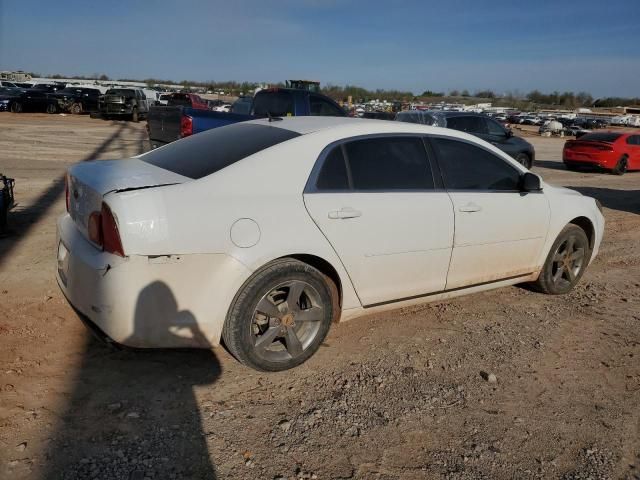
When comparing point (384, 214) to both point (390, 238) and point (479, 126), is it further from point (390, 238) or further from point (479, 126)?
point (479, 126)

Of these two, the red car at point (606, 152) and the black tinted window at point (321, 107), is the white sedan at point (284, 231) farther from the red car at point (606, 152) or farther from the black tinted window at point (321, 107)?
the red car at point (606, 152)

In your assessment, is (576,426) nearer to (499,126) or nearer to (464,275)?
(464,275)

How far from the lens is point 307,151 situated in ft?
11.5

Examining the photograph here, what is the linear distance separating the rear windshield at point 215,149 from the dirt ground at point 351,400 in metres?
1.28

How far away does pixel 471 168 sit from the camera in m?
4.32

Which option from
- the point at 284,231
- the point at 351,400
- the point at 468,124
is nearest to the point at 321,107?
the point at 468,124

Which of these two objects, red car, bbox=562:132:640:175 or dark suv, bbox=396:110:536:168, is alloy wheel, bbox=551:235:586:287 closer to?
dark suv, bbox=396:110:536:168

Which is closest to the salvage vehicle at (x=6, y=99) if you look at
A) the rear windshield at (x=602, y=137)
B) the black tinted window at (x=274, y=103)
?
the black tinted window at (x=274, y=103)

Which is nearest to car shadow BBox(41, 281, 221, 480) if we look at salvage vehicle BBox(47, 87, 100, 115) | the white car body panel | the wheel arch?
the white car body panel

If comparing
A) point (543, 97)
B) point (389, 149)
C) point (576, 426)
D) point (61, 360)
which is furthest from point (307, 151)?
point (543, 97)

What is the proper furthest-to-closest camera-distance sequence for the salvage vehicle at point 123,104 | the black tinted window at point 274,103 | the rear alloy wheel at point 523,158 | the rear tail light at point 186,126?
the salvage vehicle at point 123,104, the rear alloy wheel at point 523,158, the black tinted window at point 274,103, the rear tail light at point 186,126

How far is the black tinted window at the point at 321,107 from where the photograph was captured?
11398 mm

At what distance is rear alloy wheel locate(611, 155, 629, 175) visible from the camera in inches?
658

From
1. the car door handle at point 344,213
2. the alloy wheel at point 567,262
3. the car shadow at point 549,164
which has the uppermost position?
the car door handle at point 344,213
